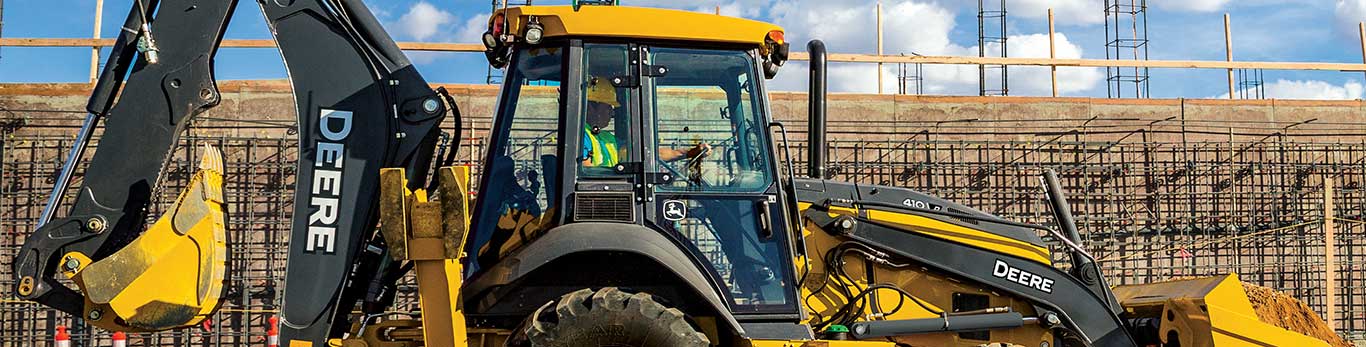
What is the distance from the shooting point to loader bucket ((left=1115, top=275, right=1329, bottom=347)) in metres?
6.46

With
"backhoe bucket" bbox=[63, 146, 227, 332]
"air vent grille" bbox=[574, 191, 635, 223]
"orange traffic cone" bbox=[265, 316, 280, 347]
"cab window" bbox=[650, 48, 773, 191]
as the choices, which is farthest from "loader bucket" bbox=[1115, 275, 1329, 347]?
"orange traffic cone" bbox=[265, 316, 280, 347]

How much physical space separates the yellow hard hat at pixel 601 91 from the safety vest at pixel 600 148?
0.15 m

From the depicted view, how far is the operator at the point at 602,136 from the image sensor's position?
535 centimetres

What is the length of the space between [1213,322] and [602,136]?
3.69 metres

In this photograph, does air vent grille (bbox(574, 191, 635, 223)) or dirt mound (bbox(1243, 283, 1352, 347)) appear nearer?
air vent grille (bbox(574, 191, 635, 223))

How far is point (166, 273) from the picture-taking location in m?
5.13

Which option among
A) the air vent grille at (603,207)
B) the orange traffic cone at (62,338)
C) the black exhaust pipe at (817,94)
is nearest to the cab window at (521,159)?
the air vent grille at (603,207)

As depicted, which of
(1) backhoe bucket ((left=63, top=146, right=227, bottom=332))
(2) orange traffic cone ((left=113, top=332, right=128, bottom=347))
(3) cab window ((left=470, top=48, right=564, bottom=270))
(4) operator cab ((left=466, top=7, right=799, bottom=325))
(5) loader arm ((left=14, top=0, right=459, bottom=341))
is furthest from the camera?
(2) orange traffic cone ((left=113, top=332, right=128, bottom=347))

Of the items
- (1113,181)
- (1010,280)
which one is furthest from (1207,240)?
(1010,280)

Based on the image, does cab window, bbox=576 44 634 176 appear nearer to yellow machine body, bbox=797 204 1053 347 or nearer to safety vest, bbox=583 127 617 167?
safety vest, bbox=583 127 617 167

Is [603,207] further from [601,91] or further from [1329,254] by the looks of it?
[1329,254]

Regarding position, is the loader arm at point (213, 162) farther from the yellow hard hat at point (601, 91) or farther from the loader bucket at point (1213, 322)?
the loader bucket at point (1213, 322)

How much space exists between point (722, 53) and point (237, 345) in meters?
10.4

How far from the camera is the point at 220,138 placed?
13.7 metres
